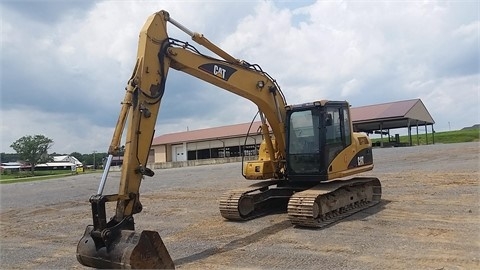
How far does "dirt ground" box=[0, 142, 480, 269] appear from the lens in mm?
6646

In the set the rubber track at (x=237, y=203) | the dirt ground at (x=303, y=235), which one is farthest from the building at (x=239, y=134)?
the rubber track at (x=237, y=203)

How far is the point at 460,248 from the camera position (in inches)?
272

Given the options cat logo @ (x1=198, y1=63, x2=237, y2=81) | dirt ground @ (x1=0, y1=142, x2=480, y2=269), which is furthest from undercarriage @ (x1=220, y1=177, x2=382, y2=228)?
cat logo @ (x1=198, y1=63, x2=237, y2=81)

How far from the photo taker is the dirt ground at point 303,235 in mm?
6646

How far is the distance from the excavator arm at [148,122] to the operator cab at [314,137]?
0.41m

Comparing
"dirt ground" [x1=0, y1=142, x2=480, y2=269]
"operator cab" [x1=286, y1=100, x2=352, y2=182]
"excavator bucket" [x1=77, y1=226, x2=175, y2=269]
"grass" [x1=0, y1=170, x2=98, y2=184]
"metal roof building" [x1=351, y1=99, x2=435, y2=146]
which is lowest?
"dirt ground" [x1=0, y1=142, x2=480, y2=269]

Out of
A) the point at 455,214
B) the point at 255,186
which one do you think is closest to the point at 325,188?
the point at 255,186

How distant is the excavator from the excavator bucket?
1 cm

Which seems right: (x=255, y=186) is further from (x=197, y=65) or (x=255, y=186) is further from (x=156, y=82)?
(x=156, y=82)

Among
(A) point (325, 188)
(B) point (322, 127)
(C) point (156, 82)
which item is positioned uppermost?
(C) point (156, 82)

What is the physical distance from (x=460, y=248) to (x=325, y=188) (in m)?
3.17

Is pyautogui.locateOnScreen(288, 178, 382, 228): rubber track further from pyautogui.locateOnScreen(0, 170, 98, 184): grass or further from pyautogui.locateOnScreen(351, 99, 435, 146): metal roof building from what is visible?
pyautogui.locateOnScreen(0, 170, 98, 184): grass

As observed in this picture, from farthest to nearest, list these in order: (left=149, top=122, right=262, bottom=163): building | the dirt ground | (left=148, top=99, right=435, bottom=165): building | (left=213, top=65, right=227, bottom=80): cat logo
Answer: (left=149, top=122, right=262, bottom=163): building
(left=148, top=99, right=435, bottom=165): building
(left=213, top=65, right=227, bottom=80): cat logo
the dirt ground

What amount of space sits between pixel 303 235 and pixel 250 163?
108 inches
